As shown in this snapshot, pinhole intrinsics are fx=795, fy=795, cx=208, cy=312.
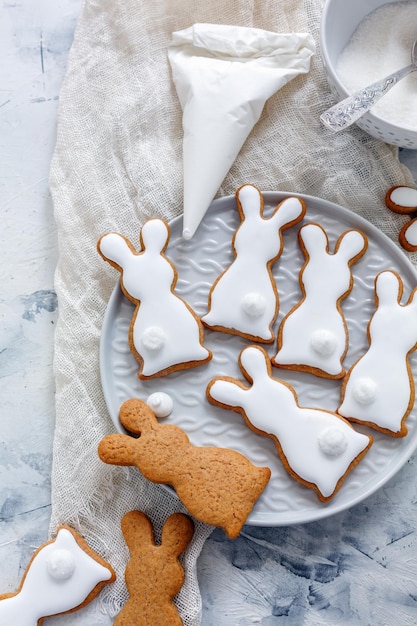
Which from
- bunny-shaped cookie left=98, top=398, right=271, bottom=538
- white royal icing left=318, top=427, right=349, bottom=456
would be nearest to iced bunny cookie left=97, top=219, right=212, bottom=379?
bunny-shaped cookie left=98, top=398, right=271, bottom=538

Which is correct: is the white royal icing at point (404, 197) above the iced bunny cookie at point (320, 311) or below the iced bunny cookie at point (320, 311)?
above

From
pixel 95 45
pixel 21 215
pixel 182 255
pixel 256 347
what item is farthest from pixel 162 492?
pixel 95 45

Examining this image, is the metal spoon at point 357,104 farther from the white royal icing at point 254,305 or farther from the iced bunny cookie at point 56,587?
the iced bunny cookie at point 56,587

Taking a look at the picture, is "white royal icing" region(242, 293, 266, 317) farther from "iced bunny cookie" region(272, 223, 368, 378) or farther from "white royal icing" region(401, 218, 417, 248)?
"white royal icing" region(401, 218, 417, 248)

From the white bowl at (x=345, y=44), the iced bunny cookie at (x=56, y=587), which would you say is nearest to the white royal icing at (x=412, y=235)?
the white bowl at (x=345, y=44)

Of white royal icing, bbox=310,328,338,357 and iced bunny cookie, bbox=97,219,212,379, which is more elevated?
iced bunny cookie, bbox=97,219,212,379
